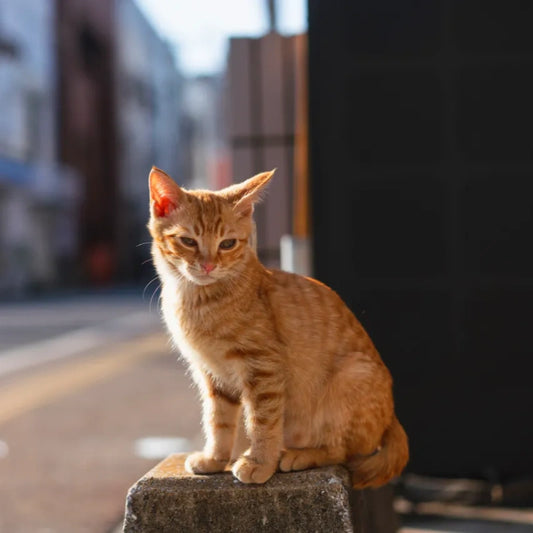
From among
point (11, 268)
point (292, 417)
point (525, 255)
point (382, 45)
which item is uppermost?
point (382, 45)

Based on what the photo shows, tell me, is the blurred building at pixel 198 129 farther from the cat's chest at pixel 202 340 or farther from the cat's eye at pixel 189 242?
the cat's eye at pixel 189 242

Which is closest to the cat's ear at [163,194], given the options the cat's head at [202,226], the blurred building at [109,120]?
the cat's head at [202,226]

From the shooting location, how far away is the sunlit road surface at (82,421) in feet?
16.0

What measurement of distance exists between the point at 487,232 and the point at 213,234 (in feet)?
8.30

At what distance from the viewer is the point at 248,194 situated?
2.38 meters

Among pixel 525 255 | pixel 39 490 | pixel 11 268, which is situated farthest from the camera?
pixel 11 268

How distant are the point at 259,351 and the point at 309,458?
43cm

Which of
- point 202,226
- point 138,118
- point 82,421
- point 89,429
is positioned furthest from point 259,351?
point 138,118

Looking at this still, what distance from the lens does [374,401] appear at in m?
2.62

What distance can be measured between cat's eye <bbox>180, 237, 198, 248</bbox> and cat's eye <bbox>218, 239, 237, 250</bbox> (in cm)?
7

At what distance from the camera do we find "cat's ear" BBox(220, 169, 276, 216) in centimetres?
238

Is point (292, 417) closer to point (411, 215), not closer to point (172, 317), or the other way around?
point (172, 317)

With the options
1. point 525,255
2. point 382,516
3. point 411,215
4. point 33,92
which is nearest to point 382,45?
point 411,215

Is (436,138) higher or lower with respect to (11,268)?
higher
